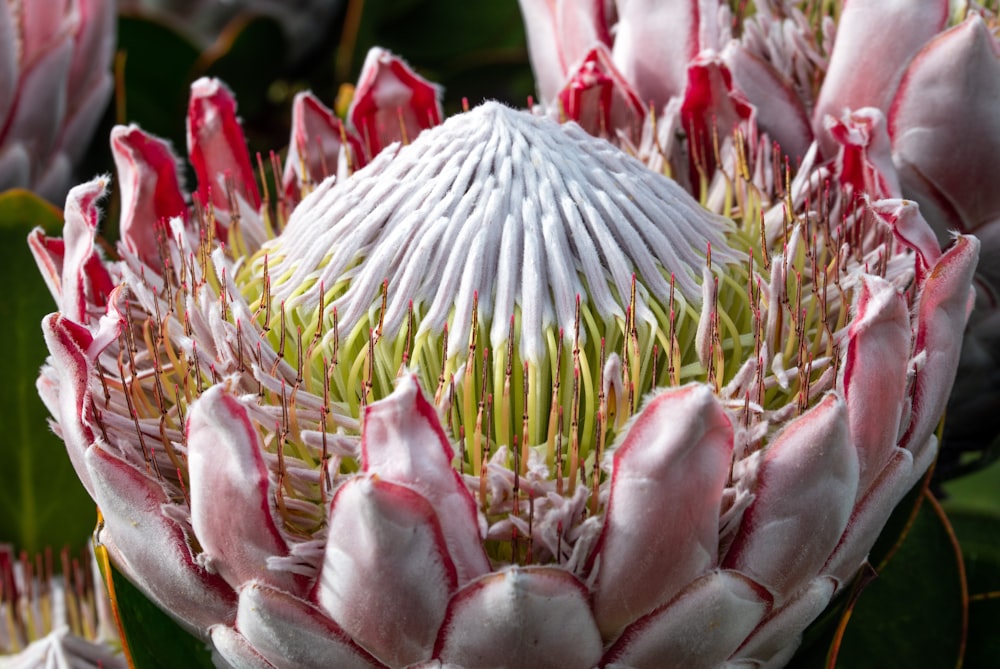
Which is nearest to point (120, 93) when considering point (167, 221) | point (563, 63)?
point (167, 221)

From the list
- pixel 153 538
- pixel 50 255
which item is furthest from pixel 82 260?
pixel 153 538

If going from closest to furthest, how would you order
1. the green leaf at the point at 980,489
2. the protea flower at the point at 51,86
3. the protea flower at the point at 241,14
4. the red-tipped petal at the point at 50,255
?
the red-tipped petal at the point at 50,255 → the protea flower at the point at 51,86 → the protea flower at the point at 241,14 → the green leaf at the point at 980,489

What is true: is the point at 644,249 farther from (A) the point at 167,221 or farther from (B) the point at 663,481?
Result: (A) the point at 167,221

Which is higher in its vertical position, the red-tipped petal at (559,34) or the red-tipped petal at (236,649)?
the red-tipped petal at (559,34)

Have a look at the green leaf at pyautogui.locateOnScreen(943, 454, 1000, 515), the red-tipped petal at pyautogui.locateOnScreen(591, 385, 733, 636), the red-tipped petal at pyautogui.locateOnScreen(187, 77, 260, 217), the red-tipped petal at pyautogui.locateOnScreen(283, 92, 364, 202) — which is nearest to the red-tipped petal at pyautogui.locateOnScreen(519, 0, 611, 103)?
the red-tipped petal at pyautogui.locateOnScreen(283, 92, 364, 202)

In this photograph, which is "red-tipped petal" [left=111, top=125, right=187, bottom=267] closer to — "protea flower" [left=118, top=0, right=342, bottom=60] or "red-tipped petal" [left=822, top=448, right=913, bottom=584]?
"red-tipped petal" [left=822, top=448, right=913, bottom=584]

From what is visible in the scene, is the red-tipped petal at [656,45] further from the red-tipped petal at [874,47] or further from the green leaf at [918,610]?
the green leaf at [918,610]

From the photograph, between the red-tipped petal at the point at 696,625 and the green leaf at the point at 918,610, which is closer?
the red-tipped petal at the point at 696,625

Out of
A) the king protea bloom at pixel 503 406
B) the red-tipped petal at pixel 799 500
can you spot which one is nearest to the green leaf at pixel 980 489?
the king protea bloom at pixel 503 406
